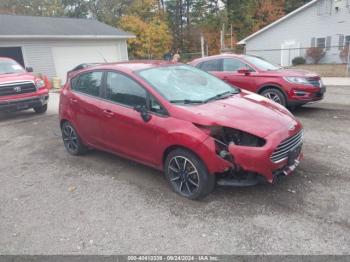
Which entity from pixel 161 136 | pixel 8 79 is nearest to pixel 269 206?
pixel 161 136

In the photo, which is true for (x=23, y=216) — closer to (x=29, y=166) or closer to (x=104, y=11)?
(x=29, y=166)

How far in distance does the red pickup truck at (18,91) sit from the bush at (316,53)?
21882 millimetres

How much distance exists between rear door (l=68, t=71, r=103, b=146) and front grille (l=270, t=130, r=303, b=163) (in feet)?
8.86

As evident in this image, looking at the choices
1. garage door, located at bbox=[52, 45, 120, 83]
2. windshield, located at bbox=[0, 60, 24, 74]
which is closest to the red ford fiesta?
windshield, located at bbox=[0, 60, 24, 74]

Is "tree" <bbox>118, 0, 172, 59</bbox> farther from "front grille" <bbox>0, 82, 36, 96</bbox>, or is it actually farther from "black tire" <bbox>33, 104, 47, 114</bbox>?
"front grille" <bbox>0, 82, 36, 96</bbox>

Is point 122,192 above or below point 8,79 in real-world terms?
below

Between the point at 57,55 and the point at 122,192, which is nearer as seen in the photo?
the point at 122,192

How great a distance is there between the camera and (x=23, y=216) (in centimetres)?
404

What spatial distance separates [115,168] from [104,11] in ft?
127

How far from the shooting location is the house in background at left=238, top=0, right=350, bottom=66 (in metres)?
25.3

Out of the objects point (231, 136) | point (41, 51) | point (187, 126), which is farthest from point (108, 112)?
point (41, 51)

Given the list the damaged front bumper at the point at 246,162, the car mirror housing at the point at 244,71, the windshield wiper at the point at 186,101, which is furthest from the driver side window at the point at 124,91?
the car mirror housing at the point at 244,71

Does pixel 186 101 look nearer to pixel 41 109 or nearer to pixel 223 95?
pixel 223 95

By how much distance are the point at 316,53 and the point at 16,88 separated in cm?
Result: 2321
